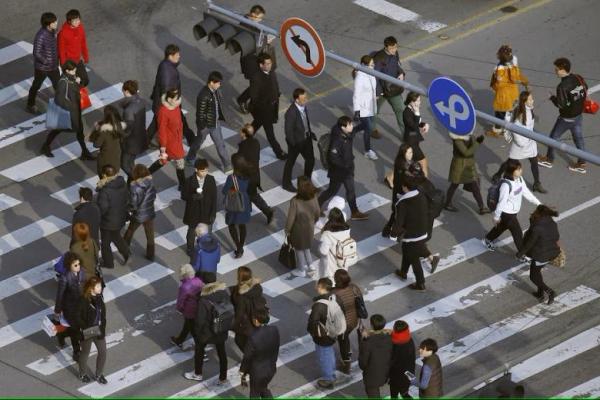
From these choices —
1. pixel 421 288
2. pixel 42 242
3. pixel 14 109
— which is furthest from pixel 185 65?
pixel 421 288

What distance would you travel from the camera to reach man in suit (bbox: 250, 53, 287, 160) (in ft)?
87.0

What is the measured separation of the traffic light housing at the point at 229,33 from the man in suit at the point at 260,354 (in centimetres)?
429

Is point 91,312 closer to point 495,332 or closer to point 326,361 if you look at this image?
point 326,361

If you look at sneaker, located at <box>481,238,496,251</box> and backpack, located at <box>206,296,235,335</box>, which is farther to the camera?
sneaker, located at <box>481,238,496,251</box>

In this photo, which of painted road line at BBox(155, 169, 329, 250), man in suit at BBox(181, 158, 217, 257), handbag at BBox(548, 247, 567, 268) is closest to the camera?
handbag at BBox(548, 247, 567, 268)

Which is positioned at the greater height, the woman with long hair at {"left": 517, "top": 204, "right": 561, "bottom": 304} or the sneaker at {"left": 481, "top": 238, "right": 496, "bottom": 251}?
the woman with long hair at {"left": 517, "top": 204, "right": 561, "bottom": 304}

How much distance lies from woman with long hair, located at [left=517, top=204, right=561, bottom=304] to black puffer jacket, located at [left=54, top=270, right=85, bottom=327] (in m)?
6.07

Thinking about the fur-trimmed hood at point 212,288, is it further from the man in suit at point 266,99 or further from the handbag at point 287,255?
the man in suit at point 266,99

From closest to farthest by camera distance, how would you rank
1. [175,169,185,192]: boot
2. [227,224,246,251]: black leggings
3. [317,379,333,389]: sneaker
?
[317,379,333,389]: sneaker → [227,224,246,251]: black leggings → [175,169,185,192]: boot

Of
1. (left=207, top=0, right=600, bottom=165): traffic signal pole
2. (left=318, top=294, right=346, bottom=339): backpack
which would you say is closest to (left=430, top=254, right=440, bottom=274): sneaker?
(left=207, top=0, right=600, bottom=165): traffic signal pole

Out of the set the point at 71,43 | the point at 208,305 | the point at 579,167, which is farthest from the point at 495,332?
the point at 71,43

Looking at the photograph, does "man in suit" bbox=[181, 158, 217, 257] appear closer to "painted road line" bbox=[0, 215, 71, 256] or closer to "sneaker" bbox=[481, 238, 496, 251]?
"painted road line" bbox=[0, 215, 71, 256]

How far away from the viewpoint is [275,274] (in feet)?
77.8

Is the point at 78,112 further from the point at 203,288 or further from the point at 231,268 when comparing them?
the point at 203,288
